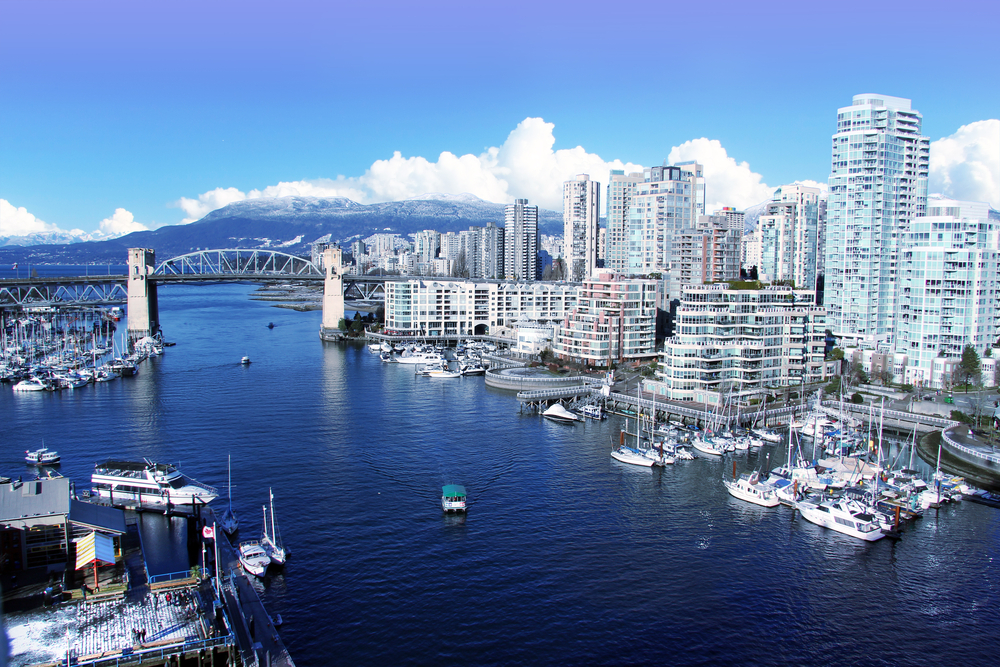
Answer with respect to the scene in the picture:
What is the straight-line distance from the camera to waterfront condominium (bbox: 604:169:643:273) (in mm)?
46781

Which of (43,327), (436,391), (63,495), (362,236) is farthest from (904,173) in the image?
(362,236)

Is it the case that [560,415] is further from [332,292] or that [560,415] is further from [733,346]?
[332,292]

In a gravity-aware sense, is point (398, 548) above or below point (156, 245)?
below

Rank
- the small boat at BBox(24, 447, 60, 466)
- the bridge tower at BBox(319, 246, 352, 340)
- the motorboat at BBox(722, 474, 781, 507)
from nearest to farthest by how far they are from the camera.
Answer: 1. the motorboat at BBox(722, 474, 781, 507)
2. the small boat at BBox(24, 447, 60, 466)
3. the bridge tower at BBox(319, 246, 352, 340)

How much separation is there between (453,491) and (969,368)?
1625 centimetres

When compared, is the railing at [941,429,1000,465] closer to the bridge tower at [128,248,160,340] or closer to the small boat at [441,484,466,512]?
the small boat at [441,484,466,512]

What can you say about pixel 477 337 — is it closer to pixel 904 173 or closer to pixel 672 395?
pixel 672 395

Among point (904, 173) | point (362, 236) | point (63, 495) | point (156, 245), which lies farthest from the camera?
point (362, 236)

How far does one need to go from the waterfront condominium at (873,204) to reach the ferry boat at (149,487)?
834 inches

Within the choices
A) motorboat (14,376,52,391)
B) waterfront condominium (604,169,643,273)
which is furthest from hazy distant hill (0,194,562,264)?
motorboat (14,376,52,391)

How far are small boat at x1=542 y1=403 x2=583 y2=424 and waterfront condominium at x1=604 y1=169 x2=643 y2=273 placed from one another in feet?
88.0

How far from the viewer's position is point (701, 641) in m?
8.36

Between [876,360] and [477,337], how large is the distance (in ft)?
59.1

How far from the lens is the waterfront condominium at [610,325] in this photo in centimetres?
2527
